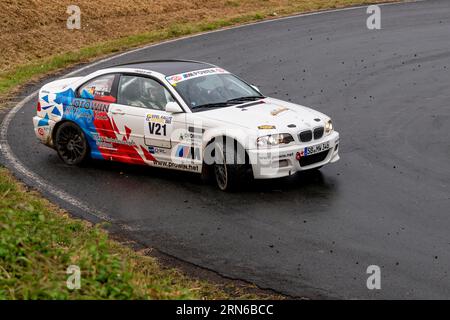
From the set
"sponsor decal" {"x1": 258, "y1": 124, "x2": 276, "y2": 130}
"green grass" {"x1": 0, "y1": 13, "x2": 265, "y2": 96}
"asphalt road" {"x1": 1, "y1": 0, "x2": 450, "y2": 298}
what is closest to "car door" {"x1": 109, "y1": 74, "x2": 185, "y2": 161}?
"asphalt road" {"x1": 1, "y1": 0, "x2": 450, "y2": 298}

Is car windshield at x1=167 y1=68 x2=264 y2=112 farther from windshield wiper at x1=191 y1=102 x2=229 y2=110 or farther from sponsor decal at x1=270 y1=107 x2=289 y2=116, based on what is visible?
sponsor decal at x1=270 y1=107 x2=289 y2=116

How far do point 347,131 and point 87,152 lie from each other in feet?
15.1

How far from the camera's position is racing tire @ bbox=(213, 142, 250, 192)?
1277cm

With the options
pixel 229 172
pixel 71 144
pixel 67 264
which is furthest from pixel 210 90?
pixel 67 264

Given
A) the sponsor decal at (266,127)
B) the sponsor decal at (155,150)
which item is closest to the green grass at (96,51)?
the sponsor decal at (155,150)

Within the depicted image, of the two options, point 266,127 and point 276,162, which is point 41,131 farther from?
point 276,162

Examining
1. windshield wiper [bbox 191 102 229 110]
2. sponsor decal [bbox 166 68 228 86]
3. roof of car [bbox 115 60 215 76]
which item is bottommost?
windshield wiper [bbox 191 102 229 110]

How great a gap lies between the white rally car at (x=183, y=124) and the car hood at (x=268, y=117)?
14 mm

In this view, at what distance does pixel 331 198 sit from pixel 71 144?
14.8 feet

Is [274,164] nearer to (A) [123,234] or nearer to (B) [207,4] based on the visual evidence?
(A) [123,234]

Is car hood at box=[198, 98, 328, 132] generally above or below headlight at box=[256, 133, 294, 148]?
above

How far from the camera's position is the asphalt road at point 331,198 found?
1020 cm

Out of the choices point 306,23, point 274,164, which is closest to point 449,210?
point 274,164

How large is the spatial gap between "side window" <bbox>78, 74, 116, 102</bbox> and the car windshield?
1077 mm
